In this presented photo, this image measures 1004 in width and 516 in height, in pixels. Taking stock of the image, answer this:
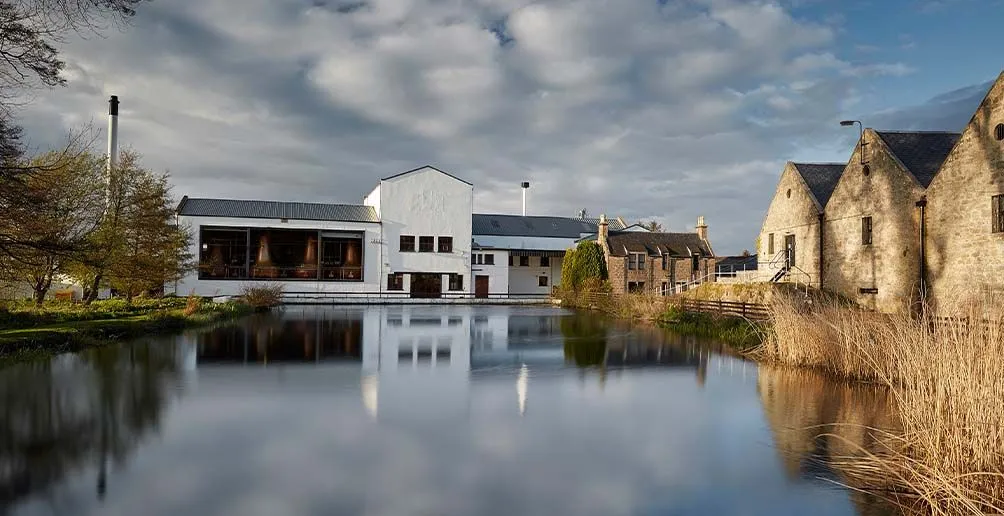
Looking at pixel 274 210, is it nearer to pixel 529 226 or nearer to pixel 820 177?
pixel 529 226

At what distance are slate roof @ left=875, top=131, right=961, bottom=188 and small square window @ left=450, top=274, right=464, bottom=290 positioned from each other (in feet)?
98.6

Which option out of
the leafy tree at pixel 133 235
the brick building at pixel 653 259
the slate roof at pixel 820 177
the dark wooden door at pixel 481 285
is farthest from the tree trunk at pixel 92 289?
the brick building at pixel 653 259

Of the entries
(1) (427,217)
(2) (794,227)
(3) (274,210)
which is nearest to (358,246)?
(1) (427,217)

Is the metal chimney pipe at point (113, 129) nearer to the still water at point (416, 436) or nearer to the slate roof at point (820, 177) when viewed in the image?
the still water at point (416, 436)

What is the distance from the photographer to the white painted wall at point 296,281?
1676 inches

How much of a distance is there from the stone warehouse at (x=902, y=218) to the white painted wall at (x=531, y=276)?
86.0 ft

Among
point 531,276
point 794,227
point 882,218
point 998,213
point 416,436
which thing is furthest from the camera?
point 531,276

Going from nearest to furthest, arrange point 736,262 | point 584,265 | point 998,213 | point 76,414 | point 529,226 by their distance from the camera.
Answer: point 76,414 → point 998,213 → point 584,265 → point 736,262 → point 529,226

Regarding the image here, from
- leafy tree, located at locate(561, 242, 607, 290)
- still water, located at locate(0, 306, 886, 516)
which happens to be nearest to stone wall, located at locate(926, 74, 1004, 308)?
still water, located at locate(0, 306, 886, 516)

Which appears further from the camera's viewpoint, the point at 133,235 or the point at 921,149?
the point at 133,235

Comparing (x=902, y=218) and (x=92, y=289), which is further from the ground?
(x=902, y=218)

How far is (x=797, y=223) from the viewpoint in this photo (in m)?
28.5

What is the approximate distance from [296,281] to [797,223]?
3143 cm

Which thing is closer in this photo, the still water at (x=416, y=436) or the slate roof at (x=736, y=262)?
the still water at (x=416, y=436)
